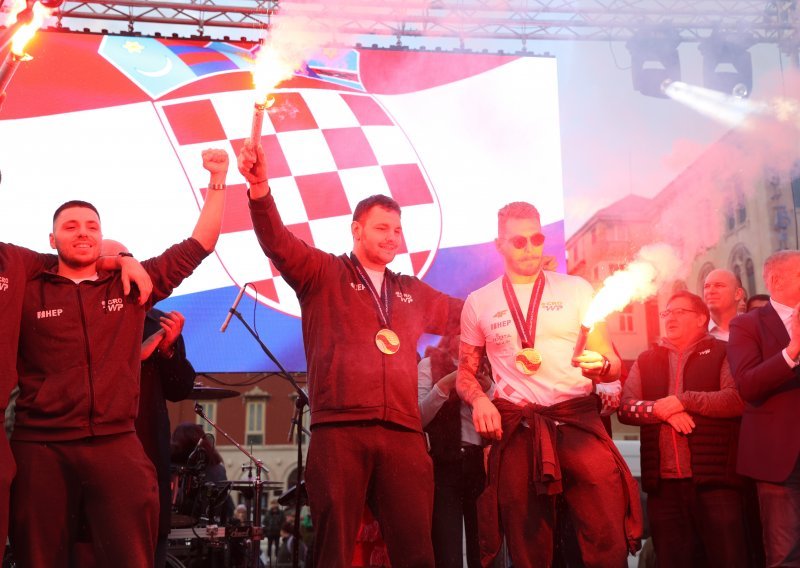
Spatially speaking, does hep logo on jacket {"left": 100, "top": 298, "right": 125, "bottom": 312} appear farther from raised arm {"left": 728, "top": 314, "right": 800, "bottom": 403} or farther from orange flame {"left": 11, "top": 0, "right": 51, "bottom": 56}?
raised arm {"left": 728, "top": 314, "right": 800, "bottom": 403}

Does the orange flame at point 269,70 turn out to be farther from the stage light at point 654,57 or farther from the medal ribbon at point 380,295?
the stage light at point 654,57

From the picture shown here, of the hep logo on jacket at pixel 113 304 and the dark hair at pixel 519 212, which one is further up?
the dark hair at pixel 519 212

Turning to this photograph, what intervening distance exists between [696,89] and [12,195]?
19.0 ft

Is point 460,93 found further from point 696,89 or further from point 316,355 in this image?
point 316,355

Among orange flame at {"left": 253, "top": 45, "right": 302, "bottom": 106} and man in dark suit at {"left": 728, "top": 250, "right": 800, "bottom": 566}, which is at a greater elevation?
orange flame at {"left": 253, "top": 45, "right": 302, "bottom": 106}

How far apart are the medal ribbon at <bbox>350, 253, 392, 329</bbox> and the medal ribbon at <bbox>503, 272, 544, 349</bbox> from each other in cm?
50

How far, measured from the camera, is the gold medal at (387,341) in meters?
3.32

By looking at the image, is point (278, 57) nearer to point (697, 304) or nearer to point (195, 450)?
point (697, 304)

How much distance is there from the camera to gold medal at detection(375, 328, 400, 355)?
332 centimetres

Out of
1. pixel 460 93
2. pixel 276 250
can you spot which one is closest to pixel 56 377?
pixel 276 250

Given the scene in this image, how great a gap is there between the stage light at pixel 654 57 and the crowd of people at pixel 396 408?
3869mm

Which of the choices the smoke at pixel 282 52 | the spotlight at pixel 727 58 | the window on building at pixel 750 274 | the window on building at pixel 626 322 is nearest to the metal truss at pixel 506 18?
the spotlight at pixel 727 58

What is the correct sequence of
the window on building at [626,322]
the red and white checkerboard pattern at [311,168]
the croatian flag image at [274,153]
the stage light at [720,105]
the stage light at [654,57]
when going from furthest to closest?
the window on building at [626,322], the stage light at [720,105], the stage light at [654,57], the red and white checkerboard pattern at [311,168], the croatian flag image at [274,153]

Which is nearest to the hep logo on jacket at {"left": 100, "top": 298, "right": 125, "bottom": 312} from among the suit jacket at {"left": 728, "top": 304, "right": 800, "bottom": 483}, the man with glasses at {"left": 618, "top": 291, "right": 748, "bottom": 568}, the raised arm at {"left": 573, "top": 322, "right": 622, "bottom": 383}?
the raised arm at {"left": 573, "top": 322, "right": 622, "bottom": 383}
